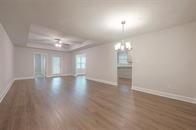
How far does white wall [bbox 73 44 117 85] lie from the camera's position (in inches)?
237

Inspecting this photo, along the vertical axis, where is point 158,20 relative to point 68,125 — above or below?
above

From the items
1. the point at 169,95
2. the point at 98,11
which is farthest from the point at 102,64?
the point at 98,11

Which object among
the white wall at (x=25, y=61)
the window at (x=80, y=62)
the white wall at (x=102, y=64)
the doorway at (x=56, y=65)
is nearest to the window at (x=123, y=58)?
the white wall at (x=102, y=64)

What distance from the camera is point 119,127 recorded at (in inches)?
76.7

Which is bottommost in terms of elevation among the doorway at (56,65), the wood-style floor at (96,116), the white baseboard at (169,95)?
the wood-style floor at (96,116)

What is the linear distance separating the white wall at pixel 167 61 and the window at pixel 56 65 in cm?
754

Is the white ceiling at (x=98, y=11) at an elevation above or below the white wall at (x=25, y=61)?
above

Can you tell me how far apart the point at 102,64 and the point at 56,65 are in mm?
5257

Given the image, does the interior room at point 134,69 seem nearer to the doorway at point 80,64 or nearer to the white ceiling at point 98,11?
the white ceiling at point 98,11

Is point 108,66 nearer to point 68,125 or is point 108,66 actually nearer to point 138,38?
point 138,38

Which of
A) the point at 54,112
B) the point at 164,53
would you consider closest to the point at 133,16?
the point at 164,53

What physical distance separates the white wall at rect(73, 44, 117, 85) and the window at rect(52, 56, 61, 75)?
11.1ft

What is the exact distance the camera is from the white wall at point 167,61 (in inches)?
127

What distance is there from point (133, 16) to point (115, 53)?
9.91ft
